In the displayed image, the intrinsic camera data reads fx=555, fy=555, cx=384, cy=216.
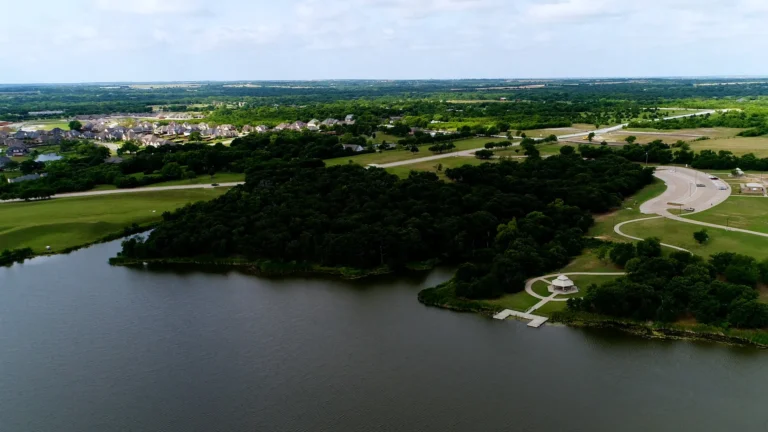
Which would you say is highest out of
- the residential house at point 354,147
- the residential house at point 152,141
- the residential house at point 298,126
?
the residential house at point 298,126

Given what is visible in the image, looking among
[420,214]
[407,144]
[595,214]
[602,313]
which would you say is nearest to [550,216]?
[595,214]

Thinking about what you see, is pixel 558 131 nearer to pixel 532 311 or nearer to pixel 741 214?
pixel 741 214

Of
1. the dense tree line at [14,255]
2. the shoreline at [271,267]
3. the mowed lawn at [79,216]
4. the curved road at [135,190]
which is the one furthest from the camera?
the curved road at [135,190]

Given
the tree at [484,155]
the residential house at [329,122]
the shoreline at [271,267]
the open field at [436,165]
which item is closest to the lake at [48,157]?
the residential house at [329,122]

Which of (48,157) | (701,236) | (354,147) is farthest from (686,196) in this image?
(48,157)

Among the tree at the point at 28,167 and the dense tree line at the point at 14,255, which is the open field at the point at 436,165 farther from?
the tree at the point at 28,167

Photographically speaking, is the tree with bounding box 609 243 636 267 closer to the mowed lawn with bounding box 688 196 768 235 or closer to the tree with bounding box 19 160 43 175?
the mowed lawn with bounding box 688 196 768 235
